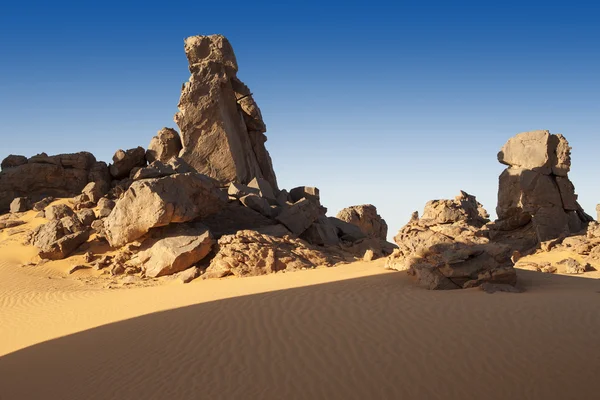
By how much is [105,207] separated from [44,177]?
6.73m

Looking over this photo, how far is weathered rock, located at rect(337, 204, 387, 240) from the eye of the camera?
27.6m

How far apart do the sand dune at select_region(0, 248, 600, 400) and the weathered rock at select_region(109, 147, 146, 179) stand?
13.3m

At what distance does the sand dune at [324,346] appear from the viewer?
554 centimetres

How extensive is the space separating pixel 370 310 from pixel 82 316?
7182 mm

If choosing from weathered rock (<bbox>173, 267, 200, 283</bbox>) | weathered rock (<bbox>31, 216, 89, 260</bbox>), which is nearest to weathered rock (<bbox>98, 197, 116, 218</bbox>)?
weathered rock (<bbox>31, 216, 89, 260</bbox>)

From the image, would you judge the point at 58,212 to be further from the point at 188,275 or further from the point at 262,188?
the point at 262,188

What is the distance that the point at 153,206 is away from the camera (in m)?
16.2

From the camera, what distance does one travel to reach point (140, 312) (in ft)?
34.5

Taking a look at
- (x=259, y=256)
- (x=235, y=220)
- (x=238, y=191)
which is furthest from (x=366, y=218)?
(x=259, y=256)

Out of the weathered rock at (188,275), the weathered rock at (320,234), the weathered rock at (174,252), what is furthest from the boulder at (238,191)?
the weathered rock at (188,275)

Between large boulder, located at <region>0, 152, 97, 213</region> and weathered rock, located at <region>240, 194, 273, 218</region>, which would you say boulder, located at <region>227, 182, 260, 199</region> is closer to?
weathered rock, located at <region>240, 194, 273, 218</region>

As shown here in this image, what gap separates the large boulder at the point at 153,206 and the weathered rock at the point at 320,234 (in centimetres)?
516

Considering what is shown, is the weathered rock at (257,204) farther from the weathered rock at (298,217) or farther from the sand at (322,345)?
the sand at (322,345)

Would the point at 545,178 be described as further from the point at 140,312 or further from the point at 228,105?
the point at 140,312
